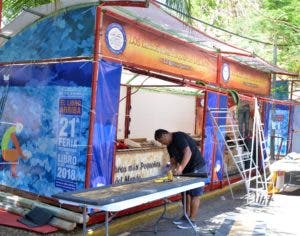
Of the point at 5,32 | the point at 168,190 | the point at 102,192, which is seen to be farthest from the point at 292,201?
the point at 5,32

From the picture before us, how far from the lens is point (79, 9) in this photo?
23.8 ft

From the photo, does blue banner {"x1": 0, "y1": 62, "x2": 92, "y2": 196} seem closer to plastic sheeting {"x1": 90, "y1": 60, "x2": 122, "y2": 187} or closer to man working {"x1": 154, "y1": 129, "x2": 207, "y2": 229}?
plastic sheeting {"x1": 90, "y1": 60, "x2": 122, "y2": 187}

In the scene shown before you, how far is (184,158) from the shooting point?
720cm

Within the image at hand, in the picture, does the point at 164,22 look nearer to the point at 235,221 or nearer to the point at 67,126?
the point at 67,126

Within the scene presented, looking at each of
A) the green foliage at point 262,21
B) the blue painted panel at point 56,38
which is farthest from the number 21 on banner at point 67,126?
the green foliage at point 262,21

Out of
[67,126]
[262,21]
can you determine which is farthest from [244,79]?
[67,126]

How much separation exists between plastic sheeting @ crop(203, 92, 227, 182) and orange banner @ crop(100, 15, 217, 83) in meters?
0.51

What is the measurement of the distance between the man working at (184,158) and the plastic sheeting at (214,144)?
8.38 feet

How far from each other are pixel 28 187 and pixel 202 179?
10.3ft

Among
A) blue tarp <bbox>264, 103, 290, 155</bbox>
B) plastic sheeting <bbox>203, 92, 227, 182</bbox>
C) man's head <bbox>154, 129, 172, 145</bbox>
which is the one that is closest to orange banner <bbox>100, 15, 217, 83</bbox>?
plastic sheeting <bbox>203, 92, 227, 182</bbox>

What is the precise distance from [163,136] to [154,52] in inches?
77.2

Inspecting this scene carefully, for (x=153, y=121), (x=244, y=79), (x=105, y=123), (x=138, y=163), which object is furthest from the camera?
(x=153, y=121)

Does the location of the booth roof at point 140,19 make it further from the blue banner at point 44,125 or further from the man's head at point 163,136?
the man's head at point 163,136

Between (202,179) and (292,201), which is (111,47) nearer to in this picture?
(202,179)
